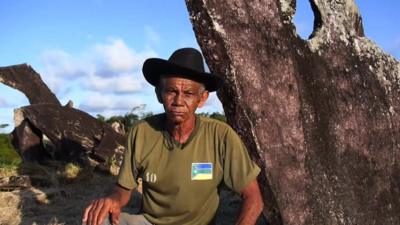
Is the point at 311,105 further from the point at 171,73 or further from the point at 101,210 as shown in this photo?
the point at 101,210

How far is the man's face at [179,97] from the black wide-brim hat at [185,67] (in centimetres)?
3

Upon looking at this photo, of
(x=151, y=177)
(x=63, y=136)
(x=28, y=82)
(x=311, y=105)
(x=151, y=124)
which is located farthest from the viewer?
(x=28, y=82)

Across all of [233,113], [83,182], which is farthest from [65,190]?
[233,113]

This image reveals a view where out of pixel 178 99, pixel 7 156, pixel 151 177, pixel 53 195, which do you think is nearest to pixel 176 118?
pixel 178 99

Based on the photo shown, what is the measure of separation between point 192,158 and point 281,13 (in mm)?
1324

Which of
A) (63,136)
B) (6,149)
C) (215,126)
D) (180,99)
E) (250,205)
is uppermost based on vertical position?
(6,149)

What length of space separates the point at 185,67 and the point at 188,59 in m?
0.07

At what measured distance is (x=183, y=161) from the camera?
335 centimetres

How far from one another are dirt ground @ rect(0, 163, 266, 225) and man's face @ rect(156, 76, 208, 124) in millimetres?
1944

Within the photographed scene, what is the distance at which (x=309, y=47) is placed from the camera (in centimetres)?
422

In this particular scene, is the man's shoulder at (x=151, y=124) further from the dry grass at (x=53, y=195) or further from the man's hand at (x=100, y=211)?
the dry grass at (x=53, y=195)

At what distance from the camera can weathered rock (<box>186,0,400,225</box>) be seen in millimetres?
3818

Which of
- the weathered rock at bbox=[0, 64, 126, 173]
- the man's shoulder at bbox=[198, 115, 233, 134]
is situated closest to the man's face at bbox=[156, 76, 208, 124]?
the man's shoulder at bbox=[198, 115, 233, 134]

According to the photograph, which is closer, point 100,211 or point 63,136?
point 100,211
